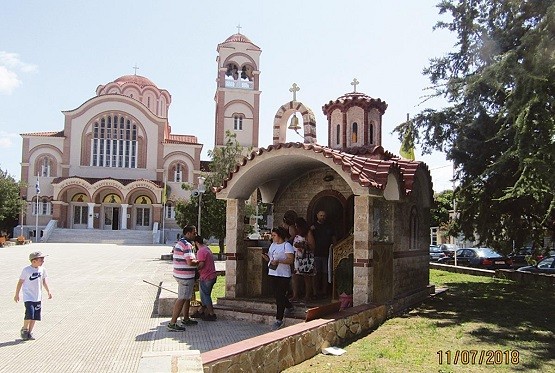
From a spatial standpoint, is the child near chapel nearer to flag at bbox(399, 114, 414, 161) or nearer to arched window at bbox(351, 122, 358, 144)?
arched window at bbox(351, 122, 358, 144)

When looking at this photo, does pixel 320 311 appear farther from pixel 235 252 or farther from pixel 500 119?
pixel 500 119

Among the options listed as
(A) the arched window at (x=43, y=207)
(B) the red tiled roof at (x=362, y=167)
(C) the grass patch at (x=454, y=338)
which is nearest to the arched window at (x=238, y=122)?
(A) the arched window at (x=43, y=207)

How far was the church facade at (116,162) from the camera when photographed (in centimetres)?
4834

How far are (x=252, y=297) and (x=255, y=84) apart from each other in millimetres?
44616

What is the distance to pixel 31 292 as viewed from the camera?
27.6ft

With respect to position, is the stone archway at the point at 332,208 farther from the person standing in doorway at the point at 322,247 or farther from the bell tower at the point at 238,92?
the bell tower at the point at 238,92

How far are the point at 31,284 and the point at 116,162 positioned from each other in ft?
143

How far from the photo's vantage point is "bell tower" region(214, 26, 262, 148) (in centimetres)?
5281

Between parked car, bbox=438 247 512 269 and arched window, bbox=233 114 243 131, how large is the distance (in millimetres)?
29214

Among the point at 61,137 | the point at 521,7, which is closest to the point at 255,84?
the point at 61,137

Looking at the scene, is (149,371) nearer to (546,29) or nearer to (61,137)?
(546,29)

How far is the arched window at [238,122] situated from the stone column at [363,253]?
1726 inches

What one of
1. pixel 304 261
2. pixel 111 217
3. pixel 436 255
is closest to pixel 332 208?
pixel 304 261
